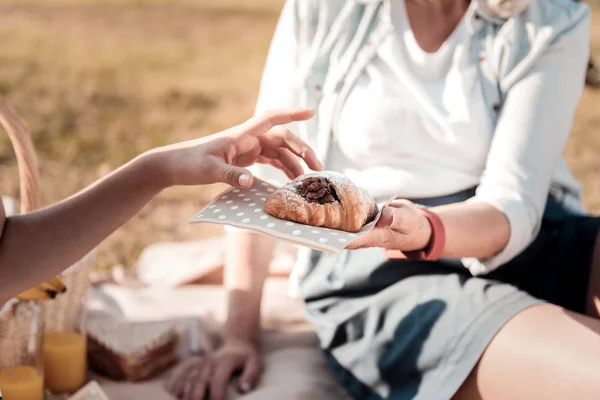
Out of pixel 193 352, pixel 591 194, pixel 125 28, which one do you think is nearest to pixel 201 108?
pixel 125 28

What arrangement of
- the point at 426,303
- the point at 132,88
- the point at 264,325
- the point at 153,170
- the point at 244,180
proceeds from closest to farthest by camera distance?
1. the point at 244,180
2. the point at 153,170
3. the point at 426,303
4. the point at 264,325
5. the point at 132,88

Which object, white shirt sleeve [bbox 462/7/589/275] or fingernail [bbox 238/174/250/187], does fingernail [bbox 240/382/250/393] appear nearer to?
white shirt sleeve [bbox 462/7/589/275]

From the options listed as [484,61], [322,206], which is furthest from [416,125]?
[322,206]

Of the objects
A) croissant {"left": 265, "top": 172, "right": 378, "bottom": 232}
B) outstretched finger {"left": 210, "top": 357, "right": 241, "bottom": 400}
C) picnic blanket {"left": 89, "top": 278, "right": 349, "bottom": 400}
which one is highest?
croissant {"left": 265, "top": 172, "right": 378, "bottom": 232}

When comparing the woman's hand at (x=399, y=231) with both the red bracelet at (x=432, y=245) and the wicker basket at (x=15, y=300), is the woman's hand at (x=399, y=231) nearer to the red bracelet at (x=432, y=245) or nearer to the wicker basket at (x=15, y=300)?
the red bracelet at (x=432, y=245)

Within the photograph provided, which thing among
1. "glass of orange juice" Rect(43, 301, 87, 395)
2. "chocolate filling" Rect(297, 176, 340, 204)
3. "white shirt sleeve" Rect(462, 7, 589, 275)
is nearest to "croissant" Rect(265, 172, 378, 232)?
"chocolate filling" Rect(297, 176, 340, 204)

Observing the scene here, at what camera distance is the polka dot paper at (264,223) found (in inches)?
42.1

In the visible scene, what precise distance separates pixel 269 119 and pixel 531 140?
567mm

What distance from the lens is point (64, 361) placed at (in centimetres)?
159

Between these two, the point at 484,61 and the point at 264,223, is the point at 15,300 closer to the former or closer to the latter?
the point at 264,223

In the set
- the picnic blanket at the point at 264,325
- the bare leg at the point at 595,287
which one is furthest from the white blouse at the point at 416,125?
the picnic blanket at the point at 264,325

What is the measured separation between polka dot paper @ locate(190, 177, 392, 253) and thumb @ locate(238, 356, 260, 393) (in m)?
0.52

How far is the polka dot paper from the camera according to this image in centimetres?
107

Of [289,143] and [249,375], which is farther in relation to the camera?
[249,375]
